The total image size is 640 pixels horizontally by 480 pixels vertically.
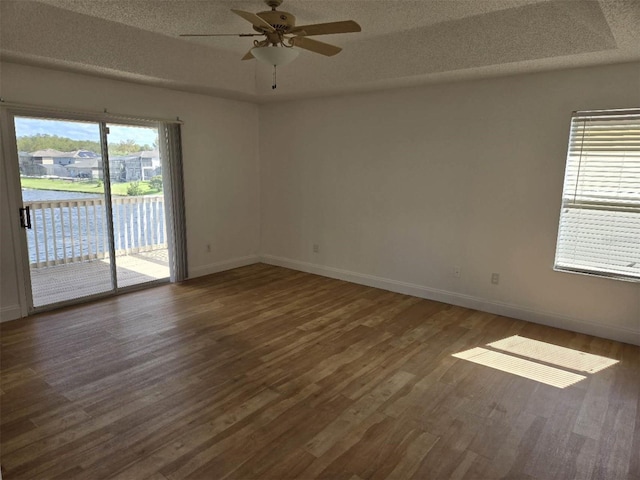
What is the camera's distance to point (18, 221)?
12.9ft

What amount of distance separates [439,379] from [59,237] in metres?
5.04

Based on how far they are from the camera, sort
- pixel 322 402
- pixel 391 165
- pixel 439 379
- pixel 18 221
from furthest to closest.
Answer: pixel 391 165
pixel 18 221
pixel 439 379
pixel 322 402

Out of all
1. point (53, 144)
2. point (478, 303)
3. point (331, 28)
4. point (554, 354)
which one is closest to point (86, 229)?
point (53, 144)

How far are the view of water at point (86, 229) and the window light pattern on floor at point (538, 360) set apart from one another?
4269 mm

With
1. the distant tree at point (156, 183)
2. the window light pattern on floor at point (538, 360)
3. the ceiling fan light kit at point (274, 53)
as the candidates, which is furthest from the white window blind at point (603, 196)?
the distant tree at point (156, 183)

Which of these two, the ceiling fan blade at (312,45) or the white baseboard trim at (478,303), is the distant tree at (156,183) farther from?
the ceiling fan blade at (312,45)

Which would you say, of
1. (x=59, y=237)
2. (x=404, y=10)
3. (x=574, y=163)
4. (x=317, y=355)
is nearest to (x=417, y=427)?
(x=317, y=355)

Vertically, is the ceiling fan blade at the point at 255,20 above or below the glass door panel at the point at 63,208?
above

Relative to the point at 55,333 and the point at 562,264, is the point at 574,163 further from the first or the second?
the point at 55,333

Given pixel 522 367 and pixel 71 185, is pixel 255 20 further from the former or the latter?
pixel 522 367

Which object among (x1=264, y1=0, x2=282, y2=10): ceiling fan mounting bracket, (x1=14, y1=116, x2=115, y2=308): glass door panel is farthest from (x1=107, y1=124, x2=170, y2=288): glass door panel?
(x1=264, y1=0, x2=282, y2=10): ceiling fan mounting bracket

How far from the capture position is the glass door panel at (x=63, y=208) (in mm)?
4031

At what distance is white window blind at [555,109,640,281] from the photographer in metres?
3.53

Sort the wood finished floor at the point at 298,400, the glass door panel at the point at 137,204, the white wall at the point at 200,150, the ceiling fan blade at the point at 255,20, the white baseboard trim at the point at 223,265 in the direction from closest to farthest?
the wood finished floor at the point at 298,400
the ceiling fan blade at the point at 255,20
the white wall at the point at 200,150
the glass door panel at the point at 137,204
the white baseboard trim at the point at 223,265
